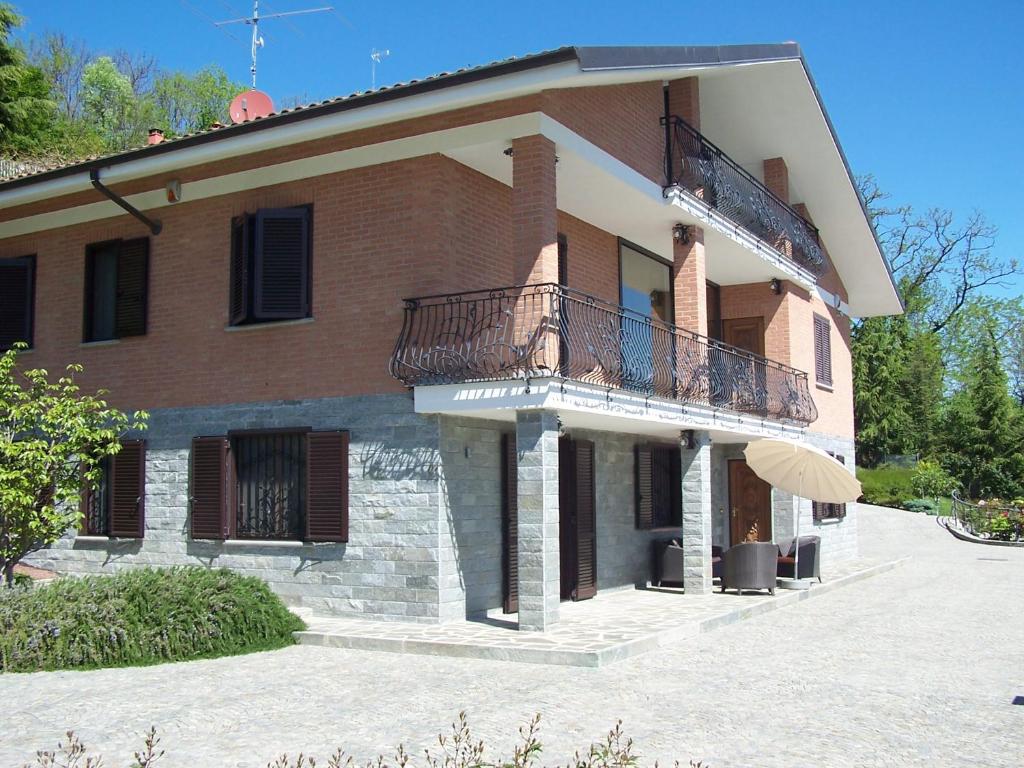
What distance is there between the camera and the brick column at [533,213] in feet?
38.3

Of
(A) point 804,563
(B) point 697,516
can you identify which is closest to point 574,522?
(B) point 697,516

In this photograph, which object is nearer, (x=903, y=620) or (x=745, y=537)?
(x=903, y=620)

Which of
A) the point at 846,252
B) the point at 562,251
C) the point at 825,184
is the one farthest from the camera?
the point at 846,252

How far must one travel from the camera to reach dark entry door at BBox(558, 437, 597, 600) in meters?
14.4

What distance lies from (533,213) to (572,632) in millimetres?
4687

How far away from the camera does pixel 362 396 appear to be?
12.5 metres

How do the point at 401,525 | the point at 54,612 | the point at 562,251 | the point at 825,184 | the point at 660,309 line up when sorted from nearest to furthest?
the point at 54,612 < the point at 401,525 < the point at 562,251 < the point at 660,309 < the point at 825,184

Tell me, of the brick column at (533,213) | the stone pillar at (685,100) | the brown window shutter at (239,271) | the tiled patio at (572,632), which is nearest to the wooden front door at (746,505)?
the tiled patio at (572,632)

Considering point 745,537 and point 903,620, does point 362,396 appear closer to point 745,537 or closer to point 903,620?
point 903,620

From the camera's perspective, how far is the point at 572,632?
37.0ft

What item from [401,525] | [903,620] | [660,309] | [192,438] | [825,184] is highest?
[825,184]

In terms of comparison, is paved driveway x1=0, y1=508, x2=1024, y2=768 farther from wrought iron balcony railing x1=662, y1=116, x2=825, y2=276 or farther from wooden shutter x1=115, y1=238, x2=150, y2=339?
wrought iron balcony railing x1=662, y1=116, x2=825, y2=276

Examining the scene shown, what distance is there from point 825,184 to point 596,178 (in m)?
9.18

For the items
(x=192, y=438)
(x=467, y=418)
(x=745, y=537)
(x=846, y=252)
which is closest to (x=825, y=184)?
(x=846, y=252)
